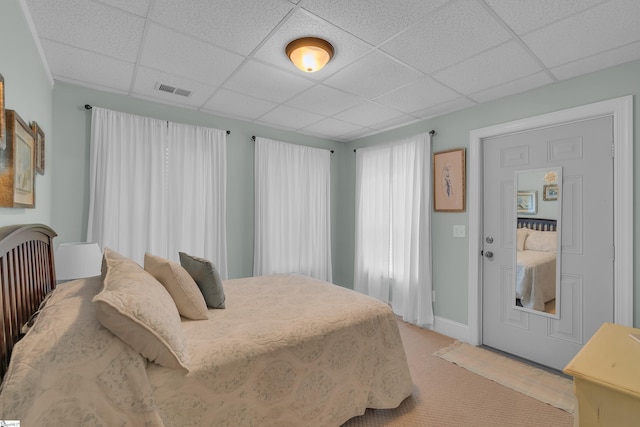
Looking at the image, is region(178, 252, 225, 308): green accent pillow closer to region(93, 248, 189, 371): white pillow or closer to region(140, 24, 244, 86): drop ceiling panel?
region(93, 248, 189, 371): white pillow

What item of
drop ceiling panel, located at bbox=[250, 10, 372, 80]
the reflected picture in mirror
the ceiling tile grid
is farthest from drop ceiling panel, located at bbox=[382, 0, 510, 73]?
the reflected picture in mirror

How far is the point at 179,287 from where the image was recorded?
187 centimetres

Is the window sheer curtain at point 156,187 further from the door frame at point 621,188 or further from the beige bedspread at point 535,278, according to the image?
the door frame at point 621,188

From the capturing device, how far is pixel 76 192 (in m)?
2.80

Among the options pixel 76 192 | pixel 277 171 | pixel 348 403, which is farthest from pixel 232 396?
pixel 277 171

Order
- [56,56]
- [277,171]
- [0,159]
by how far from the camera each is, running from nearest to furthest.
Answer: [0,159] → [56,56] → [277,171]

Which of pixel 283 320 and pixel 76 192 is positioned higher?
pixel 76 192

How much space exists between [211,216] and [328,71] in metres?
2.09

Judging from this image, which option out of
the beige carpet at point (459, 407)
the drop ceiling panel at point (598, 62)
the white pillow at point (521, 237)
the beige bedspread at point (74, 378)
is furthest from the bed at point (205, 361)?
the drop ceiling panel at point (598, 62)

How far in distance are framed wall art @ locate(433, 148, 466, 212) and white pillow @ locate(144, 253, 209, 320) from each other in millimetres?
2819

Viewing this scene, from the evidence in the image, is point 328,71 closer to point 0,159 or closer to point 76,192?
point 0,159

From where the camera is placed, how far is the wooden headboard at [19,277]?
3.76ft

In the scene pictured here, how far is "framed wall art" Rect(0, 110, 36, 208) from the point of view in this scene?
55.2 inches

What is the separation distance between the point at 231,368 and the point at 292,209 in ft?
9.28
